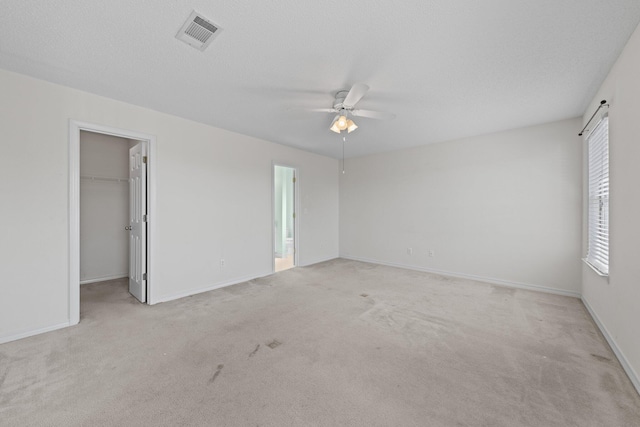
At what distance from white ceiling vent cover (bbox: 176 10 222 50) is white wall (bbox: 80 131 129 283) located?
3530mm

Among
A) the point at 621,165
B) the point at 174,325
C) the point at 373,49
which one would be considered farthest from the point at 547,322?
the point at 174,325

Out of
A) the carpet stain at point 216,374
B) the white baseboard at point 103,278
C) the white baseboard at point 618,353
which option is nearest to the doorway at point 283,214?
the white baseboard at point 103,278

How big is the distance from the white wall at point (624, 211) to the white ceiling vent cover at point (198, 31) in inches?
115

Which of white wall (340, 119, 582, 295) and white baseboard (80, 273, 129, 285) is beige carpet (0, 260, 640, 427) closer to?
white wall (340, 119, 582, 295)

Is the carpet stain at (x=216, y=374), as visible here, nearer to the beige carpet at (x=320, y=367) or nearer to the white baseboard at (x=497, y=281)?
the beige carpet at (x=320, y=367)

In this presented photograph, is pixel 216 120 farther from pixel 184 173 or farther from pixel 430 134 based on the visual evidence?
pixel 430 134

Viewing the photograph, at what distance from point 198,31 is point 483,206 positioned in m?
4.47

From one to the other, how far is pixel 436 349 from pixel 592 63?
9.12ft

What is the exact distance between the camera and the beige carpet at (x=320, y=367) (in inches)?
59.7

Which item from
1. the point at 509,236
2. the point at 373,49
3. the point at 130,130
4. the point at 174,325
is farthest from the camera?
the point at 509,236

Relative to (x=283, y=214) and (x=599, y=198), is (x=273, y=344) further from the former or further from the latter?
(x=283, y=214)

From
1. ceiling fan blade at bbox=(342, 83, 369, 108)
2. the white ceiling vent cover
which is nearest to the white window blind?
ceiling fan blade at bbox=(342, 83, 369, 108)

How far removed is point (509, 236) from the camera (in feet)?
13.0

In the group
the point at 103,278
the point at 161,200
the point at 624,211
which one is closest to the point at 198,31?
the point at 161,200
